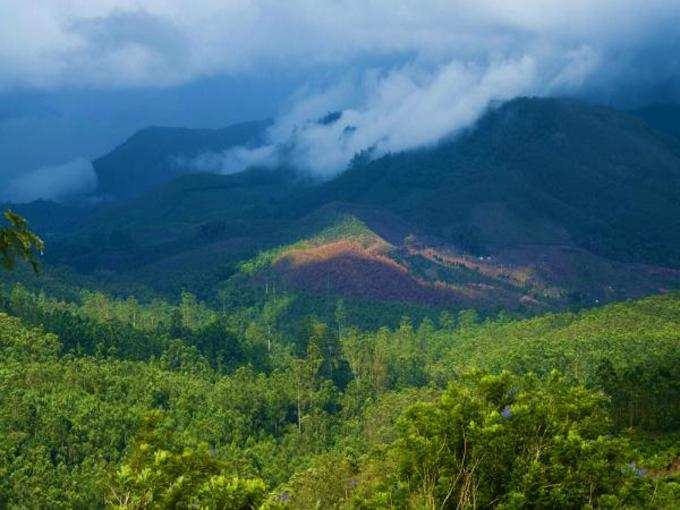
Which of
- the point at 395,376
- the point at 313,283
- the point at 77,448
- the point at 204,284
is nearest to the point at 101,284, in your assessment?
the point at 204,284

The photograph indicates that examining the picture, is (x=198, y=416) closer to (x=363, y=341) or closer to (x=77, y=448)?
(x=77, y=448)

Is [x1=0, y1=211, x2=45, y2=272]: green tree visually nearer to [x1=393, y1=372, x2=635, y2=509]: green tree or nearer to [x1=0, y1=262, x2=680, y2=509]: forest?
[x1=0, y1=262, x2=680, y2=509]: forest

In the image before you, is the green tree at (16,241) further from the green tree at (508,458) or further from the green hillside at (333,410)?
the green tree at (508,458)

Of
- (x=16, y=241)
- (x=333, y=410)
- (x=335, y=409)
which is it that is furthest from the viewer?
(x=335, y=409)

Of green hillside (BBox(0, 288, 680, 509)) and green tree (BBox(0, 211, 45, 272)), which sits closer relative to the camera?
green tree (BBox(0, 211, 45, 272))

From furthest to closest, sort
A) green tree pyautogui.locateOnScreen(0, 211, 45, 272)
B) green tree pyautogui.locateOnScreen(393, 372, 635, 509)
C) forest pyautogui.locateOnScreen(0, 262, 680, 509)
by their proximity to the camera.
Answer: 1. forest pyautogui.locateOnScreen(0, 262, 680, 509)
2. green tree pyautogui.locateOnScreen(393, 372, 635, 509)
3. green tree pyautogui.locateOnScreen(0, 211, 45, 272)

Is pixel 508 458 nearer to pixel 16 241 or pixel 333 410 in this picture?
pixel 16 241

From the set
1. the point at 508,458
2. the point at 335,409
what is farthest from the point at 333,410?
the point at 508,458

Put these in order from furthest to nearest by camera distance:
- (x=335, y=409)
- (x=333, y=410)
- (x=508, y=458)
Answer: (x=335, y=409), (x=333, y=410), (x=508, y=458)

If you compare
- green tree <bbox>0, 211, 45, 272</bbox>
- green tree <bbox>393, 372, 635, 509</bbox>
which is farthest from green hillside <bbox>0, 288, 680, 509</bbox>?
green tree <bbox>0, 211, 45, 272</bbox>

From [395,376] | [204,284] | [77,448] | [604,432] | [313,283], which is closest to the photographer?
[604,432]

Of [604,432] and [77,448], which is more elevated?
[604,432]
